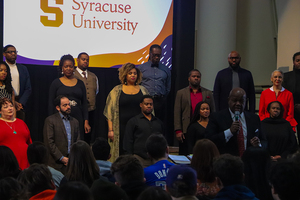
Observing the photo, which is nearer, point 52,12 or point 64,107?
point 64,107

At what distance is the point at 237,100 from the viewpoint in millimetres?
3416

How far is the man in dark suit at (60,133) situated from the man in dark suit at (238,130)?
1.58 metres

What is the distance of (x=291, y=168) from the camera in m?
1.99

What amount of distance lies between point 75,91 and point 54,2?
1951 millimetres

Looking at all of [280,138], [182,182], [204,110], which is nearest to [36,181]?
[182,182]

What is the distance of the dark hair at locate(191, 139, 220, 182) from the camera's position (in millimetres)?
2602

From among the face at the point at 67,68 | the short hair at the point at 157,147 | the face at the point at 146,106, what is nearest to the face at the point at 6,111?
the face at the point at 67,68

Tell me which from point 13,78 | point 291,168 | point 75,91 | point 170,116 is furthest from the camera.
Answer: point 170,116

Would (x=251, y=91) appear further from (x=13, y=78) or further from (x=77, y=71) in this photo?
(x=13, y=78)

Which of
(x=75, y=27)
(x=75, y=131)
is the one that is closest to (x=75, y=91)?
(x=75, y=131)

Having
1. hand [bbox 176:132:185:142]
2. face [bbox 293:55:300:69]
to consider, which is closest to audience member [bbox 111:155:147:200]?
hand [bbox 176:132:185:142]

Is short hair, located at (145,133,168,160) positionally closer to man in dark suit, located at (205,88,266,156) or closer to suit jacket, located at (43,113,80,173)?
man in dark suit, located at (205,88,266,156)

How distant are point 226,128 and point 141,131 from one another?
1137 mm

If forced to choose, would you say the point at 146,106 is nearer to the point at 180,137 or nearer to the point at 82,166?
the point at 180,137
